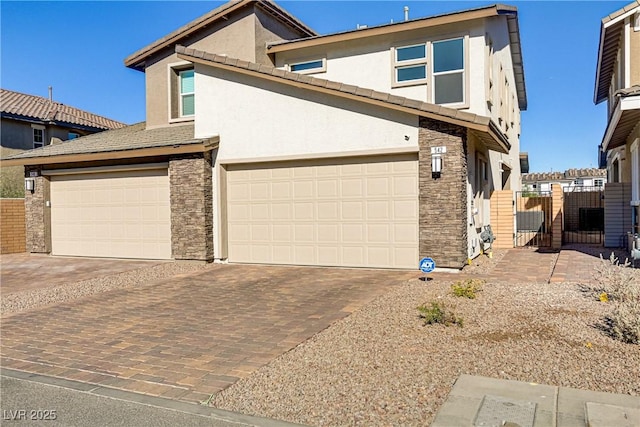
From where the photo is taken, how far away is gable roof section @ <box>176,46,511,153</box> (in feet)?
35.1

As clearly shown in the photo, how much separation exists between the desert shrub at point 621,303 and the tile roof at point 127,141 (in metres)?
10.0

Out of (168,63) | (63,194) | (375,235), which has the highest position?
(168,63)

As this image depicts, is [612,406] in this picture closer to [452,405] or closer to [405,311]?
[452,405]

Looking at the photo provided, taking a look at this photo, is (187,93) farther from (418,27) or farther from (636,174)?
(636,174)

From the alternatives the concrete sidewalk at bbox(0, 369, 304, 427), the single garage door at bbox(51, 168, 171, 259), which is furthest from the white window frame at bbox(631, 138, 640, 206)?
the single garage door at bbox(51, 168, 171, 259)

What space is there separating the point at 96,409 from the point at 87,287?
682 centimetres

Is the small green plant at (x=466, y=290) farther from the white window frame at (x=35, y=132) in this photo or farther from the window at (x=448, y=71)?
the white window frame at (x=35, y=132)

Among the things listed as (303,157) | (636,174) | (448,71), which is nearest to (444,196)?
(303,157)

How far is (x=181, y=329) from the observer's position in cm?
698

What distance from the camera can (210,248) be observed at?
44.3ft

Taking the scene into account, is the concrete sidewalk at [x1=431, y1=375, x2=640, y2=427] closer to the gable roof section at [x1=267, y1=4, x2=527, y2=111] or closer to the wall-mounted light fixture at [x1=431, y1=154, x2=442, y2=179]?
the wall-mounted light fixture at [x1=431, y1=154, x2=442, y2=179]

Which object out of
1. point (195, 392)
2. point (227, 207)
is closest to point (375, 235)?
point (227, 207)

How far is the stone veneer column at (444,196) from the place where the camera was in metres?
11.0

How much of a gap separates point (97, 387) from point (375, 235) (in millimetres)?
8062
